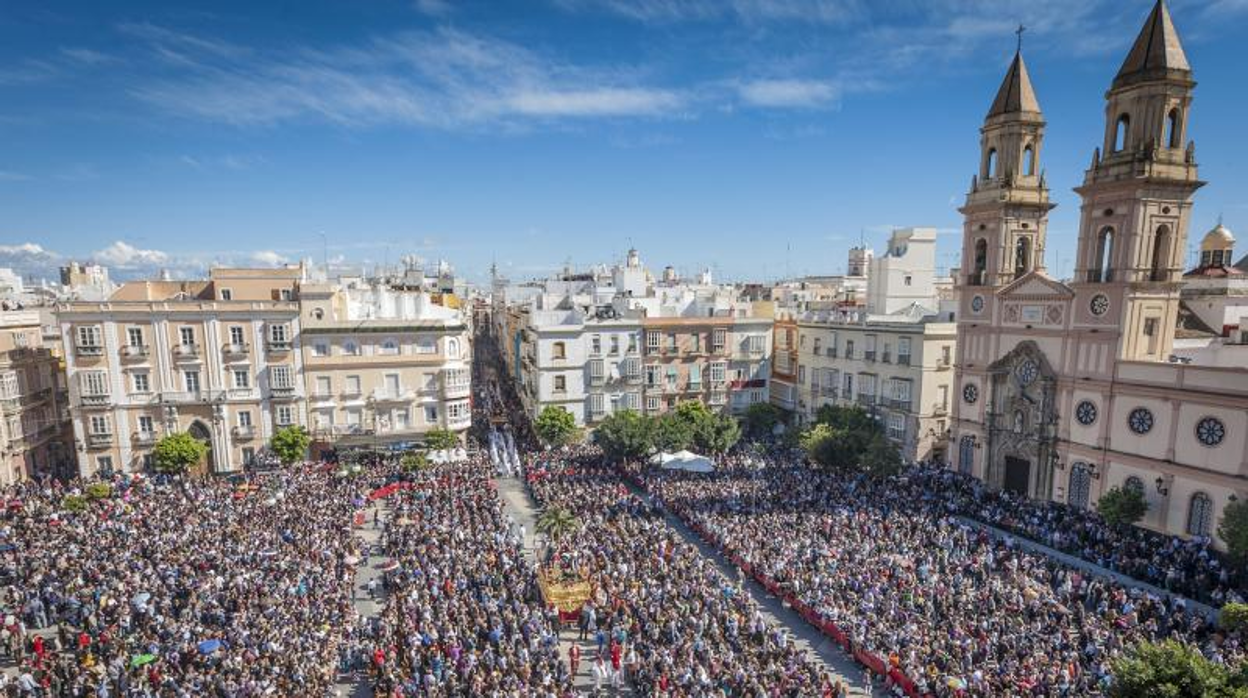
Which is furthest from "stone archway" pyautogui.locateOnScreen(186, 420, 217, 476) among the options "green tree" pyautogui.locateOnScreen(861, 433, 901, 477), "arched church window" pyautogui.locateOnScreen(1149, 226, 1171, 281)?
"arched church window" pyautogui.locateOnScreen(1149, 226, 1171, 281)

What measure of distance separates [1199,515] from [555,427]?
32805 mm

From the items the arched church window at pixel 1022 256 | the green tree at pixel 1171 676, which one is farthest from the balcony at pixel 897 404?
the green tree at pixel 1171 676

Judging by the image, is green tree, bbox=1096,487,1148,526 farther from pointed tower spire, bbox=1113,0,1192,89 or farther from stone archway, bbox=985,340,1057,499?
pointed tower spire, bbox=1113,0,1192,89

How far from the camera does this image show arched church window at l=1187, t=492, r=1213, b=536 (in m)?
27.7

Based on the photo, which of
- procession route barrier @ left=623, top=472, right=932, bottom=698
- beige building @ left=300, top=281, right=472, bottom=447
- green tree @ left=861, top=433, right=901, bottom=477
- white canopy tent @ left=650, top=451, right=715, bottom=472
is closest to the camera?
procession route barrier @ left=623, top=472, right=932, bottom=698

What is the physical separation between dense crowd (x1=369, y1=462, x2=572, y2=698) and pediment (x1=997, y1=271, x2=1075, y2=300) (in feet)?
93.8

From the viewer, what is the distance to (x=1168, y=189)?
30.1 metres

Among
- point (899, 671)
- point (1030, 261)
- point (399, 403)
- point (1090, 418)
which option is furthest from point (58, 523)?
point (1030, 261)

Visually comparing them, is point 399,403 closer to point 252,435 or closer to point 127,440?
point 252,435

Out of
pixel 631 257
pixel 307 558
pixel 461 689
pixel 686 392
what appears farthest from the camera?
pixel 631 257

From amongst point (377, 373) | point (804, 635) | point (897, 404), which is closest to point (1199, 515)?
point (897, 404)

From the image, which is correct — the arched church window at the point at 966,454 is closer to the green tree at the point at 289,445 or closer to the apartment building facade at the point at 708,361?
the apartment building facade at the point at 708,361

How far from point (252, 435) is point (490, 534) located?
2137 centimetres

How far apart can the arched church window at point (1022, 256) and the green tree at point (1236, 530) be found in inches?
653
